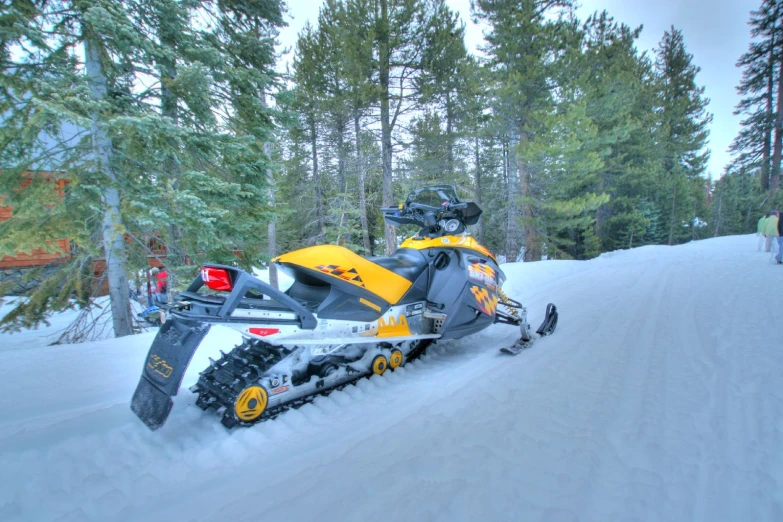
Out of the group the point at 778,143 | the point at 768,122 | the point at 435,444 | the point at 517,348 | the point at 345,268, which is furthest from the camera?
the point at 768,122

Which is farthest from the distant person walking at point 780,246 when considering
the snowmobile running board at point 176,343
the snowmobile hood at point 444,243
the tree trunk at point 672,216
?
the tree trunk at point 672,216

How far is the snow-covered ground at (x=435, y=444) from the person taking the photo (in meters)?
1.26

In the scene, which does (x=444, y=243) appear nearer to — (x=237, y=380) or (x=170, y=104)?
(x=237, y=380)

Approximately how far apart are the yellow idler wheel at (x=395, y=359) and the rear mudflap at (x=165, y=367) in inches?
52.2

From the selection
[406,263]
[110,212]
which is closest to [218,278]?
[406,263]

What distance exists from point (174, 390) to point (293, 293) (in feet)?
3.09

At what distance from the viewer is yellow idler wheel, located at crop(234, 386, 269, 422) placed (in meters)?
1.71

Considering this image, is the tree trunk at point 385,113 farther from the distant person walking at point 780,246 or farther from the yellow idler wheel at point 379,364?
the distant person walking at point 780,246

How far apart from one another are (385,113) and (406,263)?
9.14m

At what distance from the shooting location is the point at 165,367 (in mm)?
1687

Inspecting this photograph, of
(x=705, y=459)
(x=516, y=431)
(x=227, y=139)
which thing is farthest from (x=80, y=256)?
(x=705, y=459)

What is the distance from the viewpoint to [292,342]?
1.90 meters

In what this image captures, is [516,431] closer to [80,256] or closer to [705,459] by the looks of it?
[705,459]

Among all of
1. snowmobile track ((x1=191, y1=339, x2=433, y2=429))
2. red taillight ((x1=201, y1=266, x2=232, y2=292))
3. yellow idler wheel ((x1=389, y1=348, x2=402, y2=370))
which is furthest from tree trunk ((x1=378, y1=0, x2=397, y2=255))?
red taillight ((x1=201, y1=266, x2=232, y2=292))
